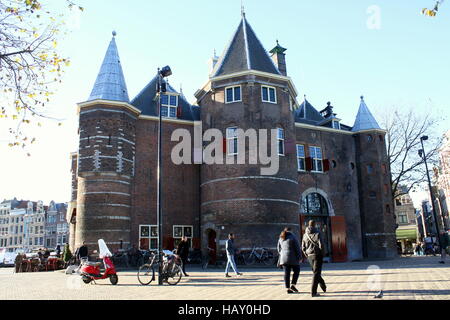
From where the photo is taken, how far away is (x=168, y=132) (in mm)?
25984

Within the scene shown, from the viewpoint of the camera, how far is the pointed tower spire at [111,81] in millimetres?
23484

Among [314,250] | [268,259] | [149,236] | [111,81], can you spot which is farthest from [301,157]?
[314,250]

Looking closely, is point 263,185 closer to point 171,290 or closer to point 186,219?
point 186,219

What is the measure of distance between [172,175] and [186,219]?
122 inches

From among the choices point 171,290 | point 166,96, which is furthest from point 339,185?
point 171,290

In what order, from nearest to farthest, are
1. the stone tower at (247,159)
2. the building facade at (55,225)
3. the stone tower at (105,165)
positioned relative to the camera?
the stone tower at (105,165) → the stone tower at (247,159) → the building facade at (55,225)

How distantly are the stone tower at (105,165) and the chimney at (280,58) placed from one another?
13902 millimetres

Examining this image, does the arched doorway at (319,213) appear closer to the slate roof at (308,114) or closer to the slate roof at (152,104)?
the slate roof at (308,114)

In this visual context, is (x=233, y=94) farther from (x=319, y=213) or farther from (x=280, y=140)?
(x=319, y=213)

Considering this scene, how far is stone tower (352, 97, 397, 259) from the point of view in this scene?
2966 cm

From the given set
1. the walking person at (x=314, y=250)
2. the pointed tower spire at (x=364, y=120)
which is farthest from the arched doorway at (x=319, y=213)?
the walking person at (x=314, y=250)

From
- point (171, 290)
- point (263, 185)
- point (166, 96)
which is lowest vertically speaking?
point (171, 290)

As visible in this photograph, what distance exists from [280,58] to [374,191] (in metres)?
13.6

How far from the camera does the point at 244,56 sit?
80.5 ft
